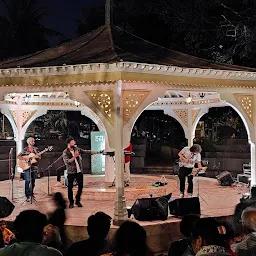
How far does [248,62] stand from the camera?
17.8 m

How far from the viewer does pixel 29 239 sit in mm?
3154

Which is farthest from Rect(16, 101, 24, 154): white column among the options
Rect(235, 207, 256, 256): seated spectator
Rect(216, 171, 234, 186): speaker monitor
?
Rect(235, 207, 256, 256): seated spectator

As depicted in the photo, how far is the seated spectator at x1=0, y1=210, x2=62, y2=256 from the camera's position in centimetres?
300

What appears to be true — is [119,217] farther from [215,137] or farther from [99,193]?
[215,137]

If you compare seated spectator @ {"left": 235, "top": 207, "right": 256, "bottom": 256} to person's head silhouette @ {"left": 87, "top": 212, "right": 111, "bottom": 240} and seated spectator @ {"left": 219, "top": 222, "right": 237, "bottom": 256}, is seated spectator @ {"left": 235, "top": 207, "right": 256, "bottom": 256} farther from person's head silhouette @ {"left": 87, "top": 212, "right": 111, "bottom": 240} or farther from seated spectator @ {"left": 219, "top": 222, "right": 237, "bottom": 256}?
person's head silhouette @ {"left": 87, "top": 212, "right": 111, "bottom": 240}

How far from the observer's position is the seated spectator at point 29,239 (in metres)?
3.00

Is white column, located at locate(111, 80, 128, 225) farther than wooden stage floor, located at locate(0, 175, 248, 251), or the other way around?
white column, located at locate(111, 80, 128, 225)

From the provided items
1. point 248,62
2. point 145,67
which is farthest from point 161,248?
point 248,62

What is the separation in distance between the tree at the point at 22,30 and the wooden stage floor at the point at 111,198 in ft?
50.8

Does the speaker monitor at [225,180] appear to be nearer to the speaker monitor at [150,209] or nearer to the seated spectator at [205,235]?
the speaker monitor at [150,209]

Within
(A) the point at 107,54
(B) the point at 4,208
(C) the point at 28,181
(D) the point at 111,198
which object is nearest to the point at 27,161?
(C) the point at 28,181

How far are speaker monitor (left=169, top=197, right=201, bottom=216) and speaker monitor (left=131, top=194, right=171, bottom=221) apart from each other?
11.1 inches

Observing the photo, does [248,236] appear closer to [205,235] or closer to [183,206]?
[205,235]

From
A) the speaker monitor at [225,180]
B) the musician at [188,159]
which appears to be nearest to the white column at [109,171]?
the musician at [188,159]
